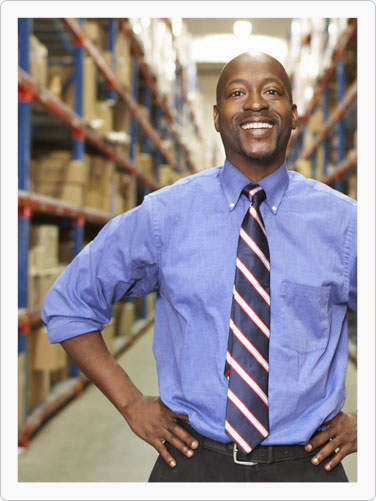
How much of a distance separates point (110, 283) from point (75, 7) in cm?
61

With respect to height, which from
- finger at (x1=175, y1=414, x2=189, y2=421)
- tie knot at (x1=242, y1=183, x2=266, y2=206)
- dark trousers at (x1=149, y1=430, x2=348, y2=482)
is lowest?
dark trousers at (x1=149, y1=430, x2=348, y2=482)

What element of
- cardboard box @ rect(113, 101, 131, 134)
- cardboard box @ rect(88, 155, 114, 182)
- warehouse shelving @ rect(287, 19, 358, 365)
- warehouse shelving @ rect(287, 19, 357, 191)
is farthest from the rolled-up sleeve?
cardboard box @ rect(113, 101, 131, 134)

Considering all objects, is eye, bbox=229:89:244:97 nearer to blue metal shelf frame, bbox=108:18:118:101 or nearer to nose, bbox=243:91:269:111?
nose, bbox=243:91:269:111

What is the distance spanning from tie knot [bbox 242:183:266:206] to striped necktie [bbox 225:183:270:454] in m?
0.09

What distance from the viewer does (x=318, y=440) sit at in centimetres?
126

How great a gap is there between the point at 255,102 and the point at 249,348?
56 centimetres

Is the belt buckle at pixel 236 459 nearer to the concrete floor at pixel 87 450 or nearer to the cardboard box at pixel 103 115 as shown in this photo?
the concrete floor at pixel 87 450

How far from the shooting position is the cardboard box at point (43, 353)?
144 inches

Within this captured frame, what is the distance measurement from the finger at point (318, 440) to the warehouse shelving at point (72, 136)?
2328mm

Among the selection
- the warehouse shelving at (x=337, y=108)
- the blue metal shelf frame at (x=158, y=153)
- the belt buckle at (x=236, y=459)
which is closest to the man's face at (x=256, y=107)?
the belt buckle at (x=236, y=459)

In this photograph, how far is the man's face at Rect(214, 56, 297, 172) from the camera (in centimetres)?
132

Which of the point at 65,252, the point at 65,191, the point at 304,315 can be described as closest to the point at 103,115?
the point at 65,191

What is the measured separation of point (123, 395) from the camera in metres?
1.39

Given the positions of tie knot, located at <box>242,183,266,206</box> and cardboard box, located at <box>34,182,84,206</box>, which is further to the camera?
cardboard box, located at <box>34,182,84,206</box>
